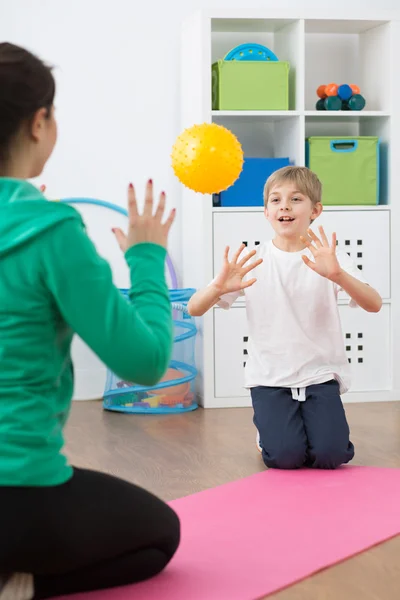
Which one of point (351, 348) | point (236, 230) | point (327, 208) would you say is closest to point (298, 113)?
point (327, 208)

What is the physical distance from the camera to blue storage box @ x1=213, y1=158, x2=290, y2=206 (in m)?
3.51

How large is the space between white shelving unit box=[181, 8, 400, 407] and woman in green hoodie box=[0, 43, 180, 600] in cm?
206

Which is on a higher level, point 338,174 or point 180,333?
point 338,174

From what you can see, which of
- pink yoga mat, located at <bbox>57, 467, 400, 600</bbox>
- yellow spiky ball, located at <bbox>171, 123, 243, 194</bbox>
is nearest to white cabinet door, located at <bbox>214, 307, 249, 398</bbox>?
yellow spiky ball, located at <bbox>171, 123, 243, 194</bbox>

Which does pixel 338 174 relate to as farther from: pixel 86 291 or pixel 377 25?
pixel 86 291

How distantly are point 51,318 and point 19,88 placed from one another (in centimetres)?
33

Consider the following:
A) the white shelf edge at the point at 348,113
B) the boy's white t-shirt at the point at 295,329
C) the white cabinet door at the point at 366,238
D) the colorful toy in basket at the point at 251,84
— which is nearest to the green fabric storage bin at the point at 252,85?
the colorful toy in basket at the point at 251,84

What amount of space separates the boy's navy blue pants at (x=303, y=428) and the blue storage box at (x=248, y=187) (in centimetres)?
111

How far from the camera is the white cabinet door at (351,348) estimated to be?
3.52 meters

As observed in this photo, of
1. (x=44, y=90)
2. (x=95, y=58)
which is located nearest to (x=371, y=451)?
(x=44, y=90)

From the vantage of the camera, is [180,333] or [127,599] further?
[180,333]

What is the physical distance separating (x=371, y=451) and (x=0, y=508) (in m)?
1.58

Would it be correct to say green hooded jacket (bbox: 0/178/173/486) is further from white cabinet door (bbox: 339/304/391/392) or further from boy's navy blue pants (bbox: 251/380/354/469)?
white cabinet door (bbox: 339/304/391/392)

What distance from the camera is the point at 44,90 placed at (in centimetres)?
123
